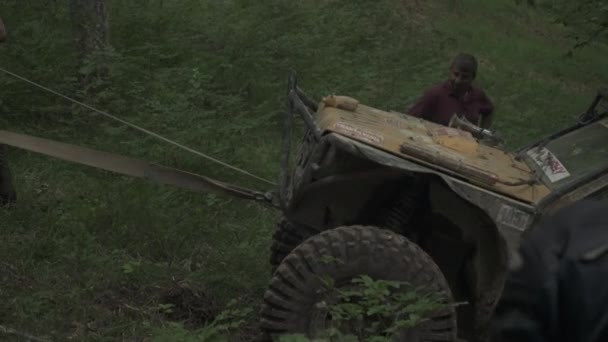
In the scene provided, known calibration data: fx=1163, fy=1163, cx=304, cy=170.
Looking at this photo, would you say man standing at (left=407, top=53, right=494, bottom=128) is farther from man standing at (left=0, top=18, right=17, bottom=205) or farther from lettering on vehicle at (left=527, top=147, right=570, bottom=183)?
man standing at (left=0, top=18, right=17, bottom=205)

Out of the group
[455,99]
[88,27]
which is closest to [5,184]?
[455,99]

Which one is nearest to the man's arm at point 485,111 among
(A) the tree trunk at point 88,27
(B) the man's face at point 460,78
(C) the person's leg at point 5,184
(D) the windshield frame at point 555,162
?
(B) the man's face at point 460,78

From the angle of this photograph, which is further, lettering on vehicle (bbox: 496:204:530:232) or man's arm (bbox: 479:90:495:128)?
man's arm (bbox: 479:90:495:128)

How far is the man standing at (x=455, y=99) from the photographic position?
7.59 metres

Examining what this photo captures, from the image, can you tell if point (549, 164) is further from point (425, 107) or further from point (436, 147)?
point (425, 107)

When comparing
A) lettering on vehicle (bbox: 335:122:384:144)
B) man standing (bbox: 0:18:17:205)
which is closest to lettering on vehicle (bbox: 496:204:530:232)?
lettering on vehicle (bbox: 335:122:384:144)

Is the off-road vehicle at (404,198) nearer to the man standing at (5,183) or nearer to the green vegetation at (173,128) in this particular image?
the green vegetation at (173,128)

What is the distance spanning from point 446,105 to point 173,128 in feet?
8.02

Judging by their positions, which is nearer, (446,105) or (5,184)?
(5,184)

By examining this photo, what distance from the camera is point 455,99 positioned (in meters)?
7.68

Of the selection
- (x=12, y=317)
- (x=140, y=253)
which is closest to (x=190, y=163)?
(x=140, y=253)

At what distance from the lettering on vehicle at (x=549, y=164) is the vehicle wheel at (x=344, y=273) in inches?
42.4

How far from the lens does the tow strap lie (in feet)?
20.0

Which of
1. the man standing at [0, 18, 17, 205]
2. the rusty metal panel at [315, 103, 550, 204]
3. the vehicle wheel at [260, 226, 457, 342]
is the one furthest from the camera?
the man standing at [0, 18, 17, 205]
